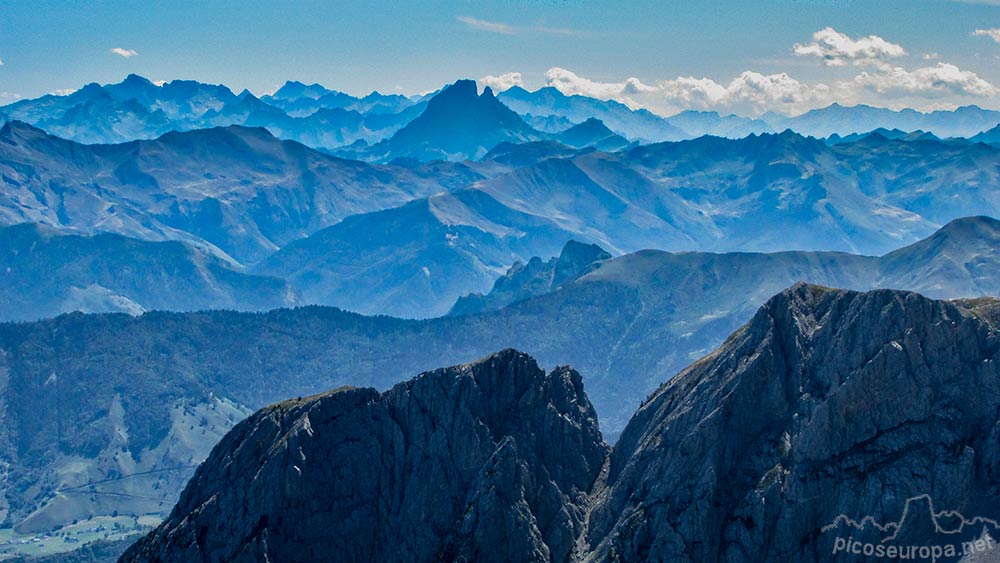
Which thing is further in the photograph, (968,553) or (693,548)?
(693,548)

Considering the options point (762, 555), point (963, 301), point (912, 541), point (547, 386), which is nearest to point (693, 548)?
point (762, 555)

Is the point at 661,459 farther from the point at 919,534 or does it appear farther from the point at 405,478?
the point at 405,478

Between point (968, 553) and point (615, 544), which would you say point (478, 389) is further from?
point (968, 553)

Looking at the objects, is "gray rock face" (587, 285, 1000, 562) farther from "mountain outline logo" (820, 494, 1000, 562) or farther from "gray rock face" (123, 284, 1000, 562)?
"mountain outline logo" (820, 494, 1000, 562)

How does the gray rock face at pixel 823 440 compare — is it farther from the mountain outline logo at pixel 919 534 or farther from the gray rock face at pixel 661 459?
the mountain outline logo at pixel 919 534

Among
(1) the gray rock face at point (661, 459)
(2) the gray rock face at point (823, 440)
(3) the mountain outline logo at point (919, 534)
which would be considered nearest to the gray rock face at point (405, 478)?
(1) the gray rock face at point (661, 459)

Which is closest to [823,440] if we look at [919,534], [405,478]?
[919,534]
